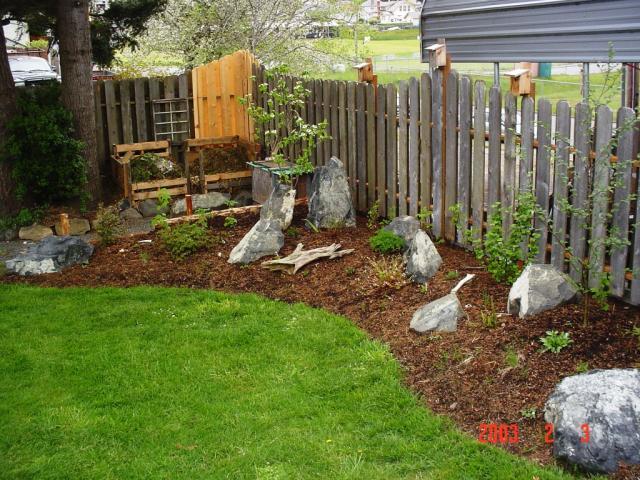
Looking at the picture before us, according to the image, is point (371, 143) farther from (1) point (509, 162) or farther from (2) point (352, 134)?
(1) point (509, 162)

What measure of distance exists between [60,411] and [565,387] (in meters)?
3.33

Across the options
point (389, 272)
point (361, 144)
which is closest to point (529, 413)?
point (389, 272)

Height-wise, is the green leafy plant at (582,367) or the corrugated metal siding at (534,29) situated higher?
the corrugated metal siding at (534,29)

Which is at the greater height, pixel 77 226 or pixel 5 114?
pixel 5 114

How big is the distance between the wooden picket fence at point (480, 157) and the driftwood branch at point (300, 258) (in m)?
1.14

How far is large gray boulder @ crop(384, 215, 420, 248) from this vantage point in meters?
7.83

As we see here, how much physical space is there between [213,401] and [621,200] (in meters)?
3.32

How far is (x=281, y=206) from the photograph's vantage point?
9.14 m

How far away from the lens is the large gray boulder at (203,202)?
11.2m

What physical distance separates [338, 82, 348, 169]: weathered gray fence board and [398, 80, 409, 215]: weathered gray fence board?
4.15ft

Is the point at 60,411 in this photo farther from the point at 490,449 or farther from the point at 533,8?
the point at 533,8

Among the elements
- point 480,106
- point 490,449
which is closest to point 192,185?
point 480,106

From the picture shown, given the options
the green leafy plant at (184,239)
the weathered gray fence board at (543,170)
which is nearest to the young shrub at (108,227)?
the green leafy plant at (184,239)

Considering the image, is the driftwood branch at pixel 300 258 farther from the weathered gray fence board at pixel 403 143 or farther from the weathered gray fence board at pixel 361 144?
the weathered gray fence board at pixel 361 144
